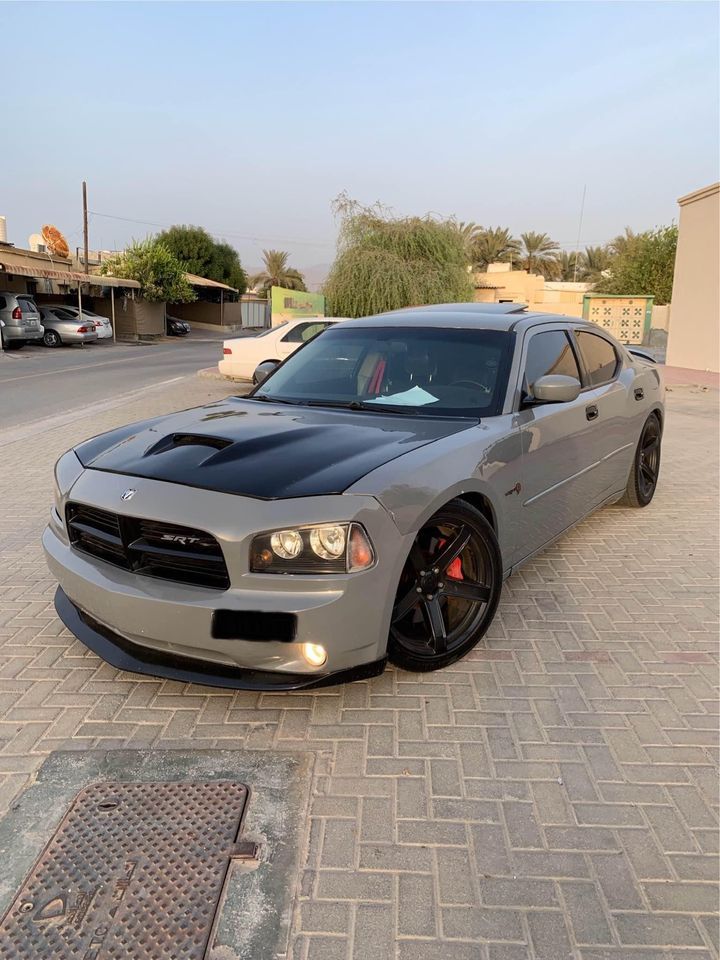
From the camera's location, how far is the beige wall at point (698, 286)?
1958 centimetres

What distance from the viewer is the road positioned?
39.5 ft

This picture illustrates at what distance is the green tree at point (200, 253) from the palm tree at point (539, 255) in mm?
23924

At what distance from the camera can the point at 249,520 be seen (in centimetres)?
254

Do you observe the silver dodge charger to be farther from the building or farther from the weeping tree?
the building

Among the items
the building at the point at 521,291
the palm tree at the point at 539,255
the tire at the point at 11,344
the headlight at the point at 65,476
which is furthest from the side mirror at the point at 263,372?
the palm tree at the point at 539,255

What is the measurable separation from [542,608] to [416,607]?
3.72ft

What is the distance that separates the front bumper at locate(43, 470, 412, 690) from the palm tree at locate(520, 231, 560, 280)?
5437 cm

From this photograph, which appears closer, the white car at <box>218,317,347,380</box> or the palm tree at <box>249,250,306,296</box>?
the white car at <box>218,317,347,380</box>

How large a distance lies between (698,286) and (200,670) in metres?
21.6

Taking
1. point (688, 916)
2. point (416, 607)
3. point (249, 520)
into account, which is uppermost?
point (249, 520)

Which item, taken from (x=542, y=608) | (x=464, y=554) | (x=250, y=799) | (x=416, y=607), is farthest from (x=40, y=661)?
(x=542, y=608)

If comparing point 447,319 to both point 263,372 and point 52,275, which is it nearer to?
point 263,372

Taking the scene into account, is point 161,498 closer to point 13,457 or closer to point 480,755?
point 480,755

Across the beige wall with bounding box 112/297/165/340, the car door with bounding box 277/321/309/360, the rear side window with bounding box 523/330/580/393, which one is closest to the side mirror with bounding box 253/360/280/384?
the rear side window with bounding box 523/330/580/393
